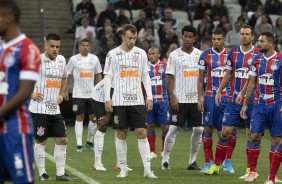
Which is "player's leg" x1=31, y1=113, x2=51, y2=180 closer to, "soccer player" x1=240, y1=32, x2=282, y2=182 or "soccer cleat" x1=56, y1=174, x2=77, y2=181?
"soccer cleat" x1=56, y1=174, x2=77, y2=181

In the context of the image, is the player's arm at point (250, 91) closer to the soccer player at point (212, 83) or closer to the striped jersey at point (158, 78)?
the soccer player at point (212, 83)

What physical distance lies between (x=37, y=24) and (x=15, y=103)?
2240cm

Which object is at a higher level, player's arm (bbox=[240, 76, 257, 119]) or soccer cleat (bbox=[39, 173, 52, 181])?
player's arm (bbox=[240, 76, 257, 119])

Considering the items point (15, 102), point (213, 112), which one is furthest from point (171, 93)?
point (15, 102)

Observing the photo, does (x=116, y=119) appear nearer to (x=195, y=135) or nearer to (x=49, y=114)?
(x=49, y=114)

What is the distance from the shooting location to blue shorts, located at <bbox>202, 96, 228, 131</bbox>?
1552 centimetres

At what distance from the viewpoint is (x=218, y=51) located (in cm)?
1571

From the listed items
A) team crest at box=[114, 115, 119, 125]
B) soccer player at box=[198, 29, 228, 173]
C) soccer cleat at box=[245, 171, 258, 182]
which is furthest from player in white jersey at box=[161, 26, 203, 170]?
soccer cleat at box=[245, 171, 258, 182]

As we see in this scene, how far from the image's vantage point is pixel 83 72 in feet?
68.0

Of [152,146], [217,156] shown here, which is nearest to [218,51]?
[217,156]

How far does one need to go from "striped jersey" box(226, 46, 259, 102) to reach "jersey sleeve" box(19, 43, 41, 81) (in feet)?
23.0

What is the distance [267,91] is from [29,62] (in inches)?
238

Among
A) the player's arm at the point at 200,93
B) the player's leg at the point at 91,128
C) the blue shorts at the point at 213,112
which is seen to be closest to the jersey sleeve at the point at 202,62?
the player's arm at the point at 200,93

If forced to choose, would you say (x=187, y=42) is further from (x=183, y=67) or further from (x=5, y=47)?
(x=5, y=47)
